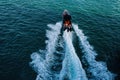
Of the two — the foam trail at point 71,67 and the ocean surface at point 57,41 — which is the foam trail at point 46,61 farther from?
the foam trail at point 71,67

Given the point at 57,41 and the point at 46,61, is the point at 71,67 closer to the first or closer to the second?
the point at 46,61

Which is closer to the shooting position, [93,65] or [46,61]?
[46,61]

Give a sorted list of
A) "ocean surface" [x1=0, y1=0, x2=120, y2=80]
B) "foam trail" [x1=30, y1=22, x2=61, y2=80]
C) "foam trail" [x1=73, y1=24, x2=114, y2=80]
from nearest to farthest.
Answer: "foam trail" [x1=30, y1=22, x2=61, y2=80] → "foam trail" [x1=73, y1=24, x2=114, y2=80] → "ocean surface" [x1=0, y1=0, x2=120, y2=80]

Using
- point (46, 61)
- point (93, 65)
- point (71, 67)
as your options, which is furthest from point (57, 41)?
point (93, 65)

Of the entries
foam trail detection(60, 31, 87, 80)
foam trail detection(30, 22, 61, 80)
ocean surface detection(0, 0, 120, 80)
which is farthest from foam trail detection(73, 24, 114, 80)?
foam trail detection(30, 22, 61, 80)

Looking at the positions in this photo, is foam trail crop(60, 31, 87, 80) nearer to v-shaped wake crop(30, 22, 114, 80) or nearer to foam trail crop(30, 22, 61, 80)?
v-shaped wake crop(30, 22, 114, 80)

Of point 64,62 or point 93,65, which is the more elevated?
point 64,62

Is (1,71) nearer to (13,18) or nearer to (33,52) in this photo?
(33,52)

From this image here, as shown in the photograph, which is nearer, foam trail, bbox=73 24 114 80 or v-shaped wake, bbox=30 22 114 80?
v-shaped wake, bbox=30 22 114 80
